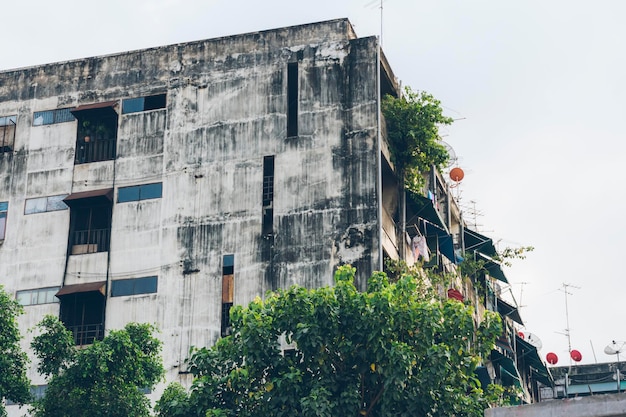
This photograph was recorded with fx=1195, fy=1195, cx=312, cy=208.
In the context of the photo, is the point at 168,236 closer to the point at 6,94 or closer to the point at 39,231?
the point at 39,231

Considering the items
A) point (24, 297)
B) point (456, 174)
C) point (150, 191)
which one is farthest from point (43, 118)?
point (456, 174)

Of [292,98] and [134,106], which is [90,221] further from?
[292,98]

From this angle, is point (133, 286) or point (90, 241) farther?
point (90, 241)

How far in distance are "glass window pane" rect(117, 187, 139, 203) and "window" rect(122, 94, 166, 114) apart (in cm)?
299

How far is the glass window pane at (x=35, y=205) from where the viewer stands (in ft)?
142

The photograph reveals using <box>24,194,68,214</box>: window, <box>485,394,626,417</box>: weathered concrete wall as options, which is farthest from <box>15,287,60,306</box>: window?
<box>485,394,626,417</box>: weathered concrete wall

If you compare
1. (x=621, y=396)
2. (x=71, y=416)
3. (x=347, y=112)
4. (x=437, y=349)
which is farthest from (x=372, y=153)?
(x=621, y=396)

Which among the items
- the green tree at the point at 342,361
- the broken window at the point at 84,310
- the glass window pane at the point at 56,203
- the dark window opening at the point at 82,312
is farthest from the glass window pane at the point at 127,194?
the green tree at the point at 342,361

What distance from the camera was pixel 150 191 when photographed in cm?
4225

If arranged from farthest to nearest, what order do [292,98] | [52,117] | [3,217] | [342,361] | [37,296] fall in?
[52,117] → [3,217] → [37,296] → [292,98] → [342,361]

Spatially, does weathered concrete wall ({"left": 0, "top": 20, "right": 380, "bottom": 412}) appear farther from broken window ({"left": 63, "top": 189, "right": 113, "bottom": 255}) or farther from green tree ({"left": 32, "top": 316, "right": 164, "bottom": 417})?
green tree ({"left": 32, "top": 316, "right": 164, "bottom": 417})

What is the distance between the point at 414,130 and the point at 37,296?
571 inches

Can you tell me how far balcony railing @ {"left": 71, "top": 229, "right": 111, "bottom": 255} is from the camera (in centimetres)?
4222

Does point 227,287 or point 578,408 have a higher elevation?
point 227,287
